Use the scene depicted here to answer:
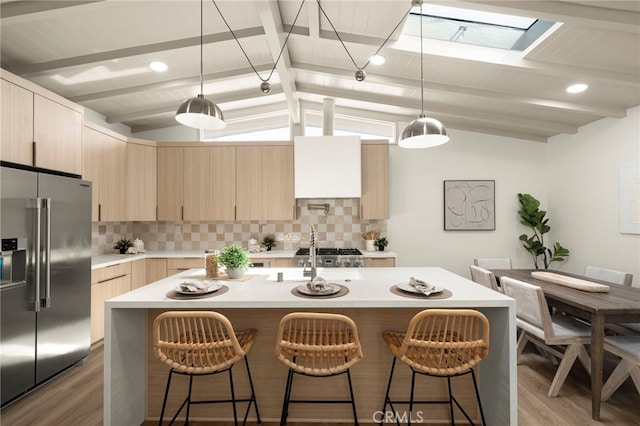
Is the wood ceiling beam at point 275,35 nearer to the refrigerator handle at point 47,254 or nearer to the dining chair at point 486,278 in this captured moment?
the refrigerator handle at point 47,254

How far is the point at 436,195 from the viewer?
4.55m

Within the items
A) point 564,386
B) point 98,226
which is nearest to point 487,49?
point 564,386

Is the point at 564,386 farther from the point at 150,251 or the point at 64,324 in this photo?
the point at 150,251

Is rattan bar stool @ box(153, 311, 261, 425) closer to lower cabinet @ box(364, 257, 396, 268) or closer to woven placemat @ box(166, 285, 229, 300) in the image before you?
woven placemat @ box(166, 285, 229, 300)

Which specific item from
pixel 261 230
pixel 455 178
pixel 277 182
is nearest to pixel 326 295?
pixel 277 182

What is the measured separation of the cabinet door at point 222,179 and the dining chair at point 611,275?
13.3ft

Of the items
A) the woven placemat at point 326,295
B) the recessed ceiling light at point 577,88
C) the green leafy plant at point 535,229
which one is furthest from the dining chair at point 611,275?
the woven placemat at point 326,295

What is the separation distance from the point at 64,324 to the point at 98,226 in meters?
1.65

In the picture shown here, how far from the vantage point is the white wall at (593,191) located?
3.30 meters

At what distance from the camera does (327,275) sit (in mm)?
2287

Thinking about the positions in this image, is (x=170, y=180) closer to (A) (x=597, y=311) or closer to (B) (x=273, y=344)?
(B) (x=273, y=344)

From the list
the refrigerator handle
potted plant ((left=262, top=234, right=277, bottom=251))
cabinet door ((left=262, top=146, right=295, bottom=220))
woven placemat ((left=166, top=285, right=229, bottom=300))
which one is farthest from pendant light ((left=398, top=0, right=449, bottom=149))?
the refrigerator handle

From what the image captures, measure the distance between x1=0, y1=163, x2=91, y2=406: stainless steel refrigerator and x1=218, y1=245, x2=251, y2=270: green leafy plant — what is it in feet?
4.72

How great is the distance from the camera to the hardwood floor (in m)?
2.01
